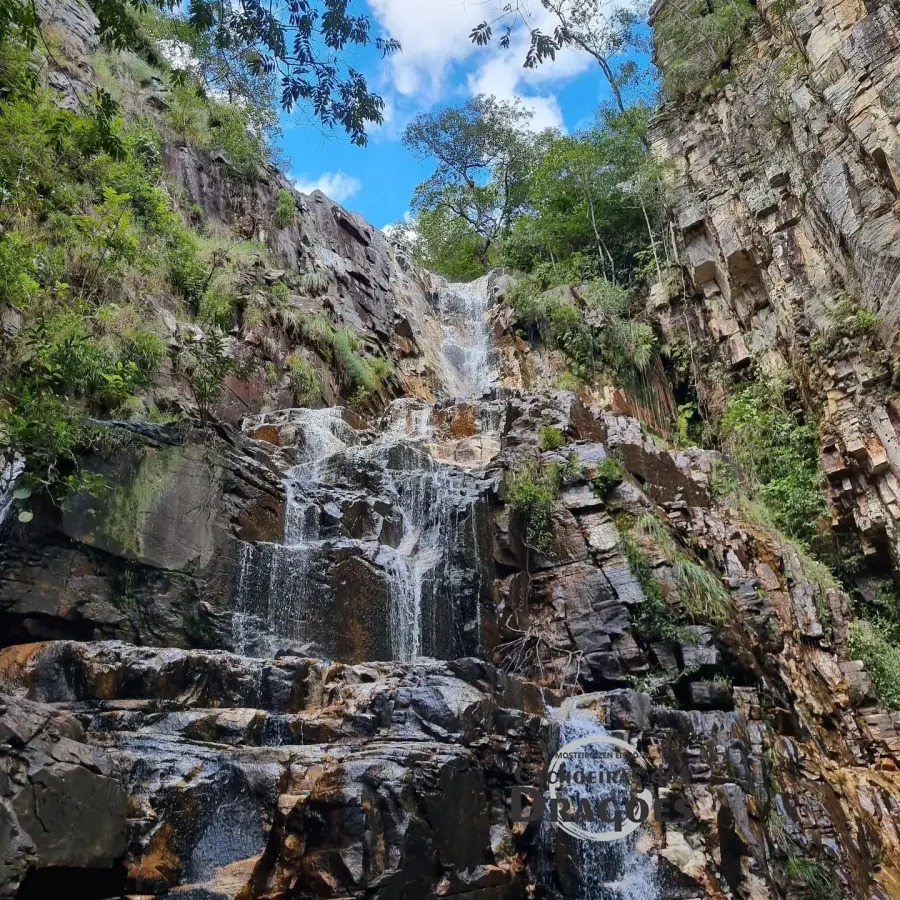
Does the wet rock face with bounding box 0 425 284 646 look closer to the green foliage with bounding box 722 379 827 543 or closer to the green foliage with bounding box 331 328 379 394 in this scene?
the green foliage with bounding box 331 328 379 394

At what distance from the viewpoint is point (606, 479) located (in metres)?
12.4

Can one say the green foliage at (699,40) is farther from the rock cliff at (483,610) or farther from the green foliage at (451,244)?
the green foliage at (451,244)

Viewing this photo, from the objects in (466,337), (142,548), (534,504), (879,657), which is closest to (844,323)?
(879,657)

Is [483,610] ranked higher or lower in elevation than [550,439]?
lower

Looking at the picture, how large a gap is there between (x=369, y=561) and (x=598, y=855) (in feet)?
16.7

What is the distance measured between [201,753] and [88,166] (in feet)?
44.9

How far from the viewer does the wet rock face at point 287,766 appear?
5297mm

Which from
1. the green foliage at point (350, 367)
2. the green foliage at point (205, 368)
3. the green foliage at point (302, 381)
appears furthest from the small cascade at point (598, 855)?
the green foliage at point (350, 367)

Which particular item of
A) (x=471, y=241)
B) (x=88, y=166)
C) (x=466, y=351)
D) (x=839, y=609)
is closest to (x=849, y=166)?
(x=839, y=609)

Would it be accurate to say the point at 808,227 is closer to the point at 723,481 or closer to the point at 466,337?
the point at 723,481

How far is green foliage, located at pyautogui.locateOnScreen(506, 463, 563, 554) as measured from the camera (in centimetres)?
1200

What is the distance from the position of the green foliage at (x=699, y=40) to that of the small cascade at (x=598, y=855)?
67.6ft

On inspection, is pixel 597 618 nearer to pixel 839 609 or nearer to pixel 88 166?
pixel 839 609

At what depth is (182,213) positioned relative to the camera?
1903 centimetres
